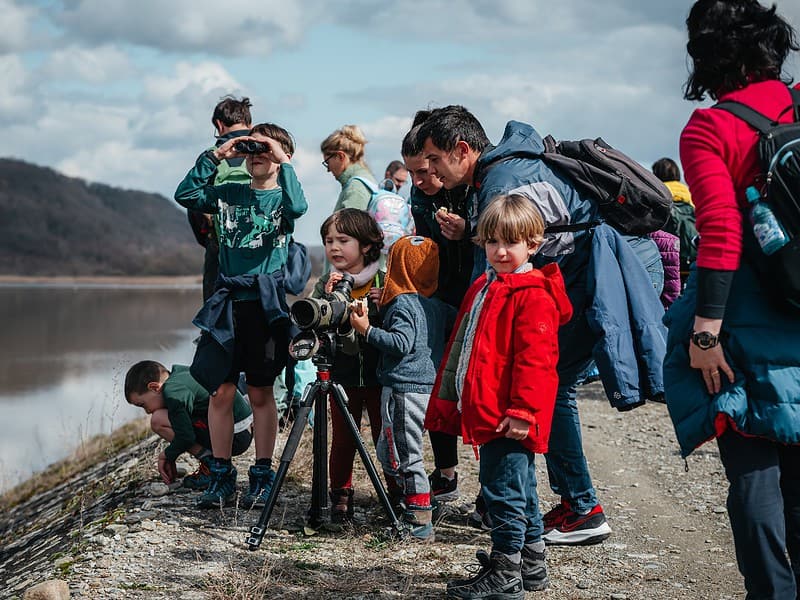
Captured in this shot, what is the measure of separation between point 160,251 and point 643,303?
11605cm

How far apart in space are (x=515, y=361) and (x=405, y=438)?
3.71 ft

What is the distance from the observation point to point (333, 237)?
470cm

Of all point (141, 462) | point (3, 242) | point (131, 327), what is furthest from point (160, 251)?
point (141, 462)

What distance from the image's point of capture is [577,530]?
445cm

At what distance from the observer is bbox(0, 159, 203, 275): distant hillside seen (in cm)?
10212

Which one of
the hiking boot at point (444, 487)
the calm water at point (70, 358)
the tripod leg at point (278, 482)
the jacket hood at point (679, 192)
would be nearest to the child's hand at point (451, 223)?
the tripod leg at point (278, 482)

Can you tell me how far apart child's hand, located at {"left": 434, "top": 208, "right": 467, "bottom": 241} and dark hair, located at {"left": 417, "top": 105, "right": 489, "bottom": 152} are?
0.30 metres

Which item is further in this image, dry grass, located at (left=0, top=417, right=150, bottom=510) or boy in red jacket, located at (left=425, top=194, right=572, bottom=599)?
dry grass, located at (left=0, top=417, right=150, bottom=510)

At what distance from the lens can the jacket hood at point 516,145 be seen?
3.93m

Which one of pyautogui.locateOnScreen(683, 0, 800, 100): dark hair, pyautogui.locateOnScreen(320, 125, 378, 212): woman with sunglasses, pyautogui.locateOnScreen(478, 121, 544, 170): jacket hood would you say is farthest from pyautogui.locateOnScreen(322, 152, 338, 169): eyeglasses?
pyautogui.locateOnScreen(683, 0, 800, 100): dark hair

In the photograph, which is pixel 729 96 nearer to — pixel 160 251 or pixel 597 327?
pixel 597 327

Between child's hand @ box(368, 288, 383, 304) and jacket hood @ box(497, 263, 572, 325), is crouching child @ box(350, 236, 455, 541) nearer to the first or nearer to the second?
child's hand @ box(368, 288, 383, 304)

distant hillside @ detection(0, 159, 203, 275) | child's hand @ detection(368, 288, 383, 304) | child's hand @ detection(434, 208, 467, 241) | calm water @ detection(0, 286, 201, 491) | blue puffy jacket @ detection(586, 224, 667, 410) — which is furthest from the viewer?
distant hillside @ detection(0, 159, 203, 275)

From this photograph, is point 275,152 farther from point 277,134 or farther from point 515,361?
point 515,361
